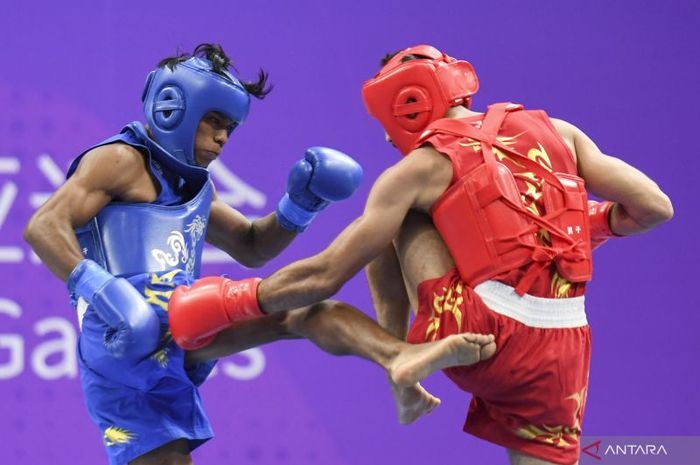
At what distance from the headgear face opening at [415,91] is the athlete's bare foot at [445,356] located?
2.04 ft

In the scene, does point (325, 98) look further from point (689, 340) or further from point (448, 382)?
point (689, 340)

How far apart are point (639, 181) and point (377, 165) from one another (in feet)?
5.26

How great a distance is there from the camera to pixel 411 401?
2939 millimetres

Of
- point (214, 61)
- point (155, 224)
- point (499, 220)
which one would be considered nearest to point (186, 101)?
point (214, 61)

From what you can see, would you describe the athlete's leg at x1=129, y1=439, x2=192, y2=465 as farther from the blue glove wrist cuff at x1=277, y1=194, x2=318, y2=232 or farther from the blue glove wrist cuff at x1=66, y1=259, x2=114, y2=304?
the blue glove wrist cuff at x1=277, y1=194, x2=318, y2=232

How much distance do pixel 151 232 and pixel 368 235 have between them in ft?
2.17

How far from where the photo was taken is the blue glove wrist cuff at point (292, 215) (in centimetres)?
353

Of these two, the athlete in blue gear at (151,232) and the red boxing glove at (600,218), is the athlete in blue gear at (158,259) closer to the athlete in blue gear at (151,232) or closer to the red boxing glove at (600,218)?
the athlete in blue gear at (151,232)

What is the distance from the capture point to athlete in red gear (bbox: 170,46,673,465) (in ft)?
9.40

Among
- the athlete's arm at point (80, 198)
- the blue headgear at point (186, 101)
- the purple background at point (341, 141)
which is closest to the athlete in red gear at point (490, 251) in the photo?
the athlete's arm at point (80, 198)

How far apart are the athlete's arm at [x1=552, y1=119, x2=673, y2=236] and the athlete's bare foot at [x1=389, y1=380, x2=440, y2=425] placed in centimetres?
69

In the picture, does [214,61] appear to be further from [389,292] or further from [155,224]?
[389,292]

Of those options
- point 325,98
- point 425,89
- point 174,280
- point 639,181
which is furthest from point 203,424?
point 325,98

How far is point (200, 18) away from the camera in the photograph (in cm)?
449
